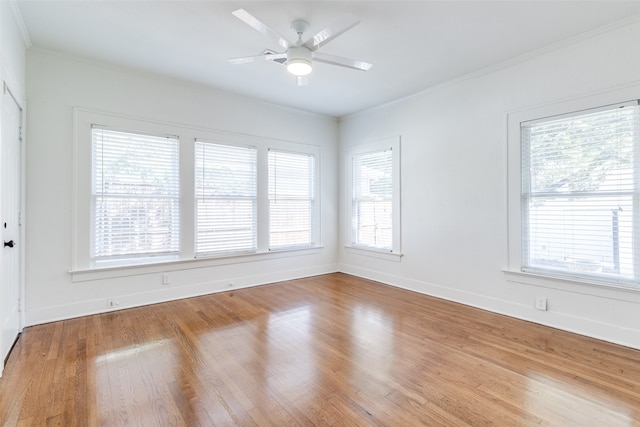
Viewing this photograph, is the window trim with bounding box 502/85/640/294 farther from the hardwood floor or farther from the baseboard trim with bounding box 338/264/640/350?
the hardwood floor

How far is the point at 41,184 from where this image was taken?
327 cm

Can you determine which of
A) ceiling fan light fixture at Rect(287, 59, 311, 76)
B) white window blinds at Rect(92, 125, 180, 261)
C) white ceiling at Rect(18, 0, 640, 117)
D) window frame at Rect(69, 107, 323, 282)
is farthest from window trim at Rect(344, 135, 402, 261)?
white window blinds at Rect(92, 125, 180, 261)

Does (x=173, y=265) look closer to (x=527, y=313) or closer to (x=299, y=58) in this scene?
(x=299, y=58)

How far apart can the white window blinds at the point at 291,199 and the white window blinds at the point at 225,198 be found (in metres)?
0.36

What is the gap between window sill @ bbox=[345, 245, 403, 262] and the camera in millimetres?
4812

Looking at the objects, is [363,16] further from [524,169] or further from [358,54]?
[524,169]

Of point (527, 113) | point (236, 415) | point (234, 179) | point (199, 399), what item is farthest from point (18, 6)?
point (527, 113)

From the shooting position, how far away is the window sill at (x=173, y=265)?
11.5ft

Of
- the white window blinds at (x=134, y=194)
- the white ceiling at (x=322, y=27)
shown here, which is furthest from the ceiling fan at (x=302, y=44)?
the white window blinds at (x=134, y=194)

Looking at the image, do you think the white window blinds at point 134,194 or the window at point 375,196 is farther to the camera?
the window at point 375,196

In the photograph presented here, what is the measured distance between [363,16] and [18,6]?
286cm

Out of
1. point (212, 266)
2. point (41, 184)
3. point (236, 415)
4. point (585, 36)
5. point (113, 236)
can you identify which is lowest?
point (236, 415)

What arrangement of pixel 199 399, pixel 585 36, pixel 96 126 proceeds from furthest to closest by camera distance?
pixel 96 126
pixel 585 36
pixel 199 399

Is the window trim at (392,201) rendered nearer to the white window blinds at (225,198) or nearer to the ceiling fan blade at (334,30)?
the white window blinds at (225,198)
